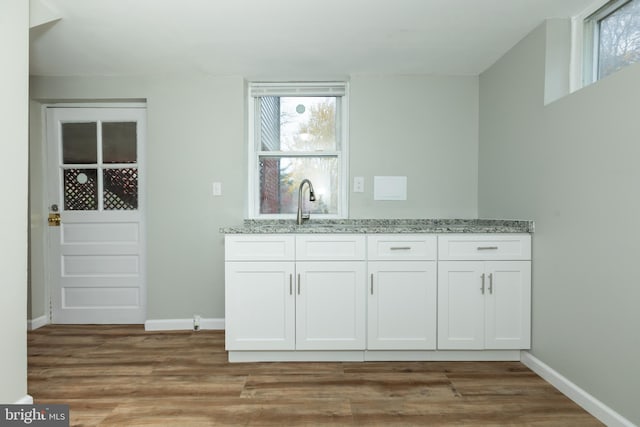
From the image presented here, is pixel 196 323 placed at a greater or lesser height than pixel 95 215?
lesser

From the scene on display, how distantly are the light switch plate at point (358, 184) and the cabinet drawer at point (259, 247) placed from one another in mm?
970

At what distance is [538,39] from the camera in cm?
229

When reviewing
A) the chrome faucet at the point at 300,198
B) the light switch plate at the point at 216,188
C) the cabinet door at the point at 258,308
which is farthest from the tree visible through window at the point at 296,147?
the cabinet door at the point at 258,308

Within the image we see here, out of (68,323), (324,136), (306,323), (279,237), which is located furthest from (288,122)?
(68,323)

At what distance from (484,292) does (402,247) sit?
0.62 metres

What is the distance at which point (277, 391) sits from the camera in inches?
81.4

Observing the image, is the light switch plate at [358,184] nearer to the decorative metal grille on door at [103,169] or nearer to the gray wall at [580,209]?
the gray wall at [580,209]

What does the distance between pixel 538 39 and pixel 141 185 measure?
10.8 feet

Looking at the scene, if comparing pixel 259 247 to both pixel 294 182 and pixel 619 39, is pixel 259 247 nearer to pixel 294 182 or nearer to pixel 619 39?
pixel 294 182

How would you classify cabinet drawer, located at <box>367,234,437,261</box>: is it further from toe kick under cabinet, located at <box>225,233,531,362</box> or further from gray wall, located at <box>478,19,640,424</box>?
gray wall, located at <box>478,19,640,424</box>

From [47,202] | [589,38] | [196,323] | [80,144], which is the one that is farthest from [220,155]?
[589,38]

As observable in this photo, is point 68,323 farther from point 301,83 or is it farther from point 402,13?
point 402,13

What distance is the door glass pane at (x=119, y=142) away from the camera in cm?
331

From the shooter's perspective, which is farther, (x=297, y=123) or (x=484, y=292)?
(x=297, y=123)
